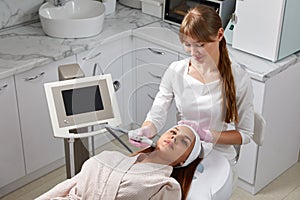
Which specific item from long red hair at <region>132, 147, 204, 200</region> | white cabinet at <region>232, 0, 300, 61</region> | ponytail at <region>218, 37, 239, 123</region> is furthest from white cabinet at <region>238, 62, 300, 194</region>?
long red hair at <region>132, 147, 204, 200</region>

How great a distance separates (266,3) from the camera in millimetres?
2748

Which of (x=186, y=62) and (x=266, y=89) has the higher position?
(x=186, y=62)

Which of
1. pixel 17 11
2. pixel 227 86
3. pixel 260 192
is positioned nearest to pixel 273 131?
pixel 260 192

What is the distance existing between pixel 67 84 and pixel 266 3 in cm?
126

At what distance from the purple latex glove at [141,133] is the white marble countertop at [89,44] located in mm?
927

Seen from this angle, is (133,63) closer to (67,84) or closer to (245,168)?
(67,84)

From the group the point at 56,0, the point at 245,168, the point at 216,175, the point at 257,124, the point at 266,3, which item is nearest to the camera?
the point at 216,175

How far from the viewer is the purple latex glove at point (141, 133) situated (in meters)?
1.73

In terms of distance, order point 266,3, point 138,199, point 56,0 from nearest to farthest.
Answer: point 138,199, point 266,3, point 56,0

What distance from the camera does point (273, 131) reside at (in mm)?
2977

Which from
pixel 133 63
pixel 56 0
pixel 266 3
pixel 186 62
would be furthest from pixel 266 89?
pixel 56 0

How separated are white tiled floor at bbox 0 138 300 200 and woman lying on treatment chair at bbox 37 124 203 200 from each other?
4.38 feet

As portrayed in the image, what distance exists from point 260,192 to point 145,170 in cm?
155

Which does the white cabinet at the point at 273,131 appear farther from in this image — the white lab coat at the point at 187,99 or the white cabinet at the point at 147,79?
the white cabinet at the point at 147,79
